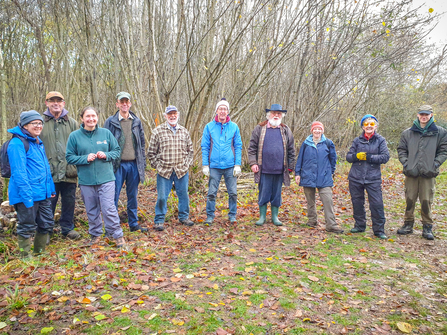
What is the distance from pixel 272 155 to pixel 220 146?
97 centimetres

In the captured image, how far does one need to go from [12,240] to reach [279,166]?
4.56 meters

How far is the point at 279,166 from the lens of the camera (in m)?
5.57

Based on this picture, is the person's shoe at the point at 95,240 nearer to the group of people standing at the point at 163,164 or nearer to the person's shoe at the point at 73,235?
the group of people standing at the point at 163,164

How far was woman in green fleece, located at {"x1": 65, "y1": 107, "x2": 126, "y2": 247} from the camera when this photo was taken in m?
4.40

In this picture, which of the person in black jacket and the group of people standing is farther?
the person in black jacket

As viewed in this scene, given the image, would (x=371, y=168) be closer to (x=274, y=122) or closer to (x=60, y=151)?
(x=274, y=122)

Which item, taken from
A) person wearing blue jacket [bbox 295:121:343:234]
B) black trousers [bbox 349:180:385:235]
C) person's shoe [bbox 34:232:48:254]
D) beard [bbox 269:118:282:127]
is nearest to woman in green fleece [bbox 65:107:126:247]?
person's shoe [bbox 34:232:48:254]

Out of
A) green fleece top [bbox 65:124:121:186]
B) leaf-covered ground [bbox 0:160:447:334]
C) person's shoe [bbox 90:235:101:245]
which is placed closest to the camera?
leaf-covered ground [bbox 0:160:447:334]

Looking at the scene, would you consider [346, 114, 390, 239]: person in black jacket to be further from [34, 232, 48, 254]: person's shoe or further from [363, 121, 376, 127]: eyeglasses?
[34, 232, 48, 254]: person's shoe

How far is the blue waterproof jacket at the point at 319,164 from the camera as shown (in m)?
5.42

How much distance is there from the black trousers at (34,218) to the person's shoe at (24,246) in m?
0.06

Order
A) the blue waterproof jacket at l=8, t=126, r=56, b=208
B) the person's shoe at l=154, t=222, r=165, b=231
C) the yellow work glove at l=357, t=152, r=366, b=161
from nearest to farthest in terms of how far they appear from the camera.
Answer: the blue waterproof jacket at l=8, t=126, r=56, b=208
the yellow work glove at l=357, t=152, r=366, b=161
the person's shoe at l=154, t=222, r=165, b=231

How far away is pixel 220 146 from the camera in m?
5.61

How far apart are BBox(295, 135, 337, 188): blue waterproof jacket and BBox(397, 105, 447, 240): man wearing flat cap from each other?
119 centimetres
